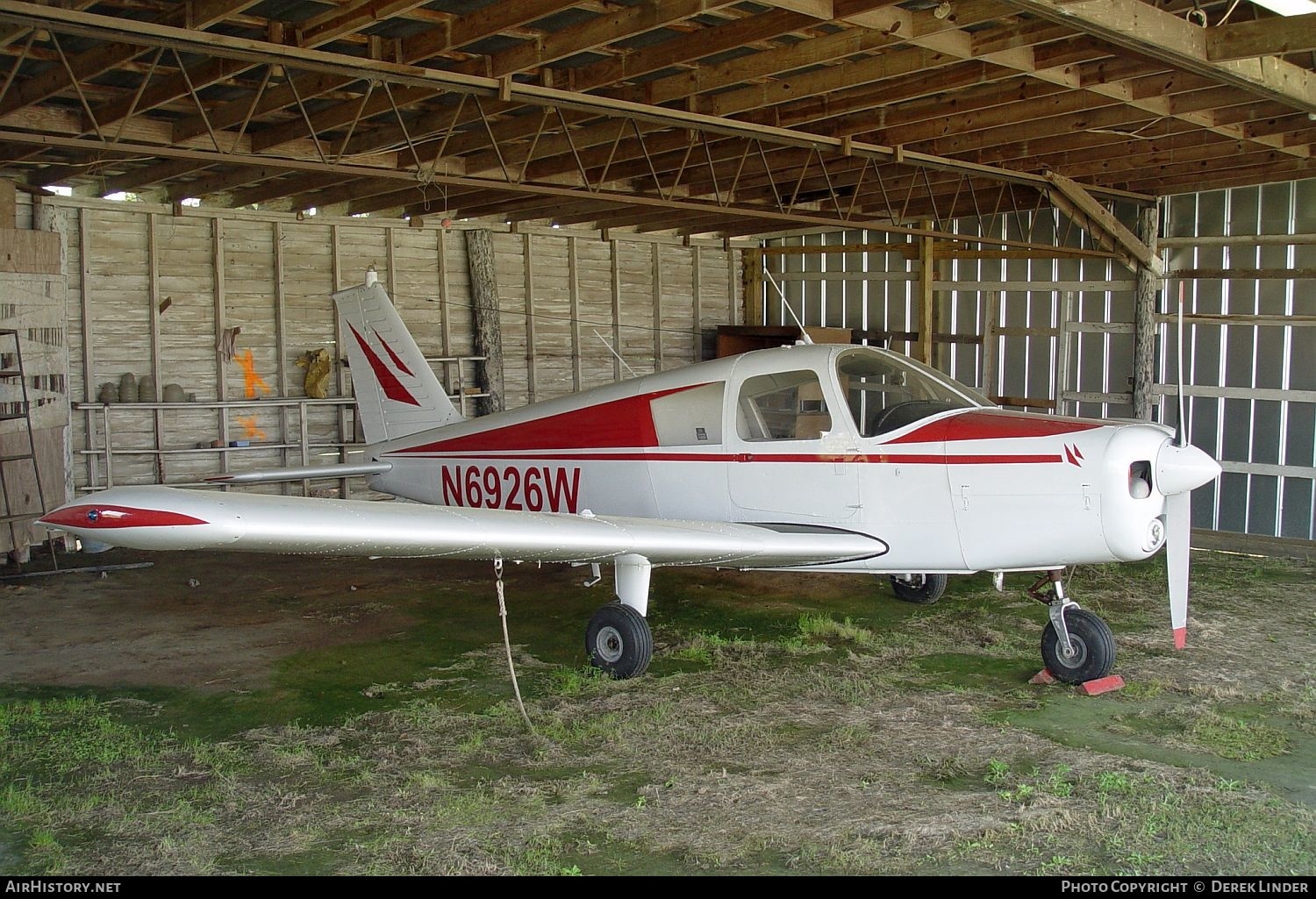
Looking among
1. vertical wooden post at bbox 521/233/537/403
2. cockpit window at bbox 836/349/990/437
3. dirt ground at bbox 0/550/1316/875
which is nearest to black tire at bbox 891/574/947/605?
dirt ground at bbox 0/550/1316/875

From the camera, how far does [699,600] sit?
891cm

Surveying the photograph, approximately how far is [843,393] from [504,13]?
9.80ft

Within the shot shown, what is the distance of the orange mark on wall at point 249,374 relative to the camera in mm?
12688

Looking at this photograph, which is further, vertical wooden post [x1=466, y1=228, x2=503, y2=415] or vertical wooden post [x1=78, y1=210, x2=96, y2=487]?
vertical wooden post [x1=466, y1=228, x2=503, y2=415]

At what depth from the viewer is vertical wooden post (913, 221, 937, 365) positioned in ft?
47.1

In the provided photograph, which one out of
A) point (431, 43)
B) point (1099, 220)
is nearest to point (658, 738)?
point (431, 43)

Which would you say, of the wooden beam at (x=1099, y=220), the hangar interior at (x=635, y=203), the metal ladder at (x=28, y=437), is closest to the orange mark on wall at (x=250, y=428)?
the hangar interior at (x=635, y=203)

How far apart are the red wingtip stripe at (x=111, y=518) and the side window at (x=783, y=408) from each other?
3.72m

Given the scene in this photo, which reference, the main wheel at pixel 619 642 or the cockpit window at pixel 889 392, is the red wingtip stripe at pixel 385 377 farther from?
the cockpit window at pixel 889 392

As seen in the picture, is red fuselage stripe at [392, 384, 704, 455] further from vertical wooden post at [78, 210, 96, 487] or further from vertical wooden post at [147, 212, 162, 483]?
vertical wooden post at [78, 210, 96, 487]

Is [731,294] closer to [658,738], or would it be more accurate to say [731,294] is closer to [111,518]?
[658,738]

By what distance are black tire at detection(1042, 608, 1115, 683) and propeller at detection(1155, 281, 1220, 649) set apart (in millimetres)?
376
